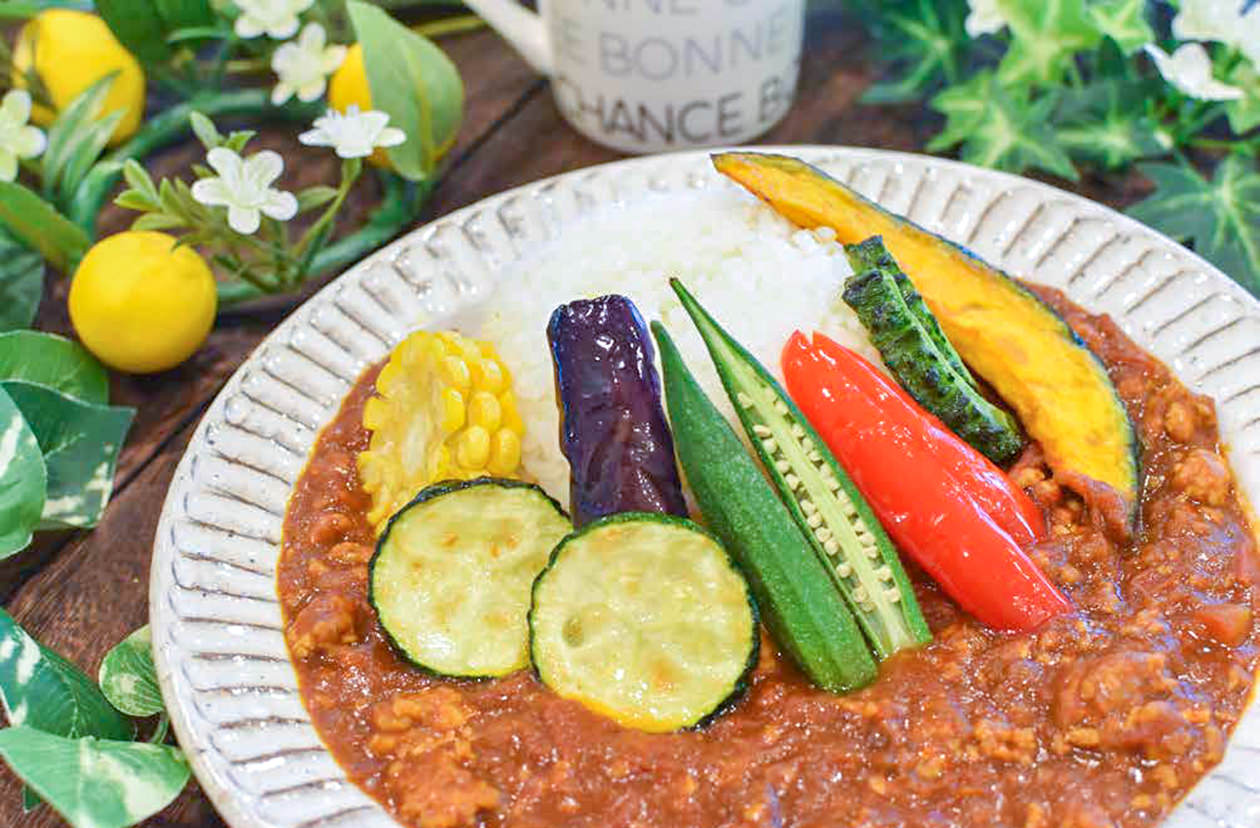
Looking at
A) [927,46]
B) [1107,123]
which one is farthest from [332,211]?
[1107,123]

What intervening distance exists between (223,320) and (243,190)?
0.50 metres

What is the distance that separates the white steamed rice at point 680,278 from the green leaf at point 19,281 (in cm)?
119

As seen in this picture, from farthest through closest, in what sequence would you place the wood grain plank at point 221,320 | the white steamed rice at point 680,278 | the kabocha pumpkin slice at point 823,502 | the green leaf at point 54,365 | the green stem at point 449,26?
1. the green stem at point 449,26
2. the wood grain plank at point 221,320
3. the green leaf at point 54,365
4. the white steamed rice at point 680,278
5. the kabocha pumpkin slice at point 823,502

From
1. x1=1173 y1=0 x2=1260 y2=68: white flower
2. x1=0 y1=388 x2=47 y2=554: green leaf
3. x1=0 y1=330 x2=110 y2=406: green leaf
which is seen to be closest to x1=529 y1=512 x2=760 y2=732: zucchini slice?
x1=0 y1=388 x2=47 y2=554: green leaf

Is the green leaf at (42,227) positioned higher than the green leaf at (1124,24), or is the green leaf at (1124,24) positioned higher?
the green leaf at (1124,24)

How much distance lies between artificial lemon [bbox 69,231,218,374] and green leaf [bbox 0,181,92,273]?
147 millimetres

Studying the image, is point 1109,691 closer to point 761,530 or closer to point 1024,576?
point 1024,576

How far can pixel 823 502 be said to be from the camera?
84.4 inches

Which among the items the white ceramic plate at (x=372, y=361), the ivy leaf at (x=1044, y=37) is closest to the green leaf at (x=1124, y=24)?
the ivy leaf at (x=1044, y=37)

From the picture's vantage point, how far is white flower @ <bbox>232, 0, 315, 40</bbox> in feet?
10.5

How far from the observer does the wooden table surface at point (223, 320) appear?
245 centimetres

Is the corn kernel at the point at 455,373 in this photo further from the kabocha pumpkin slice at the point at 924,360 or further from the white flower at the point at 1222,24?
the white flower at the point at 1222,24

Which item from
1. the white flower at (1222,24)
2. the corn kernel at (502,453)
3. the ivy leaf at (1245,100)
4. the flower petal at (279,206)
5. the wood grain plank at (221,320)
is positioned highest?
the white flower at (1222,24)

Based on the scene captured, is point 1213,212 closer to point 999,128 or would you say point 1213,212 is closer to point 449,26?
Result: point 999,128
